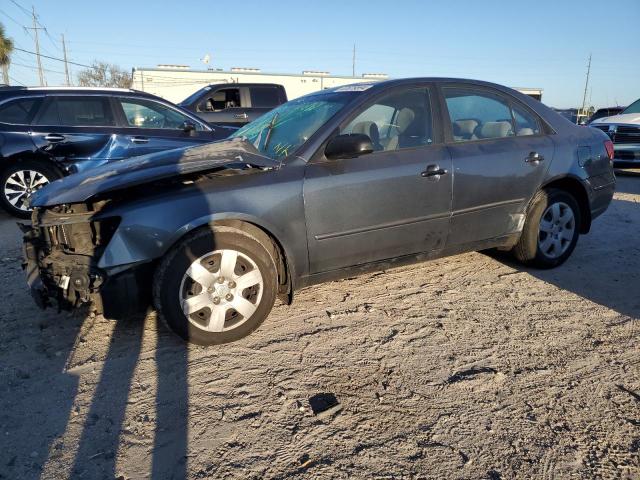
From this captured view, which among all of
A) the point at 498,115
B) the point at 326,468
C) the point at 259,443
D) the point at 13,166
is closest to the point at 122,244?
the point at 259,443

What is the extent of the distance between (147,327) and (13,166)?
182 inches

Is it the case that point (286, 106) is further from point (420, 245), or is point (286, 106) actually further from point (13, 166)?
point (13, 166)

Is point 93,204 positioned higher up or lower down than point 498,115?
lower down

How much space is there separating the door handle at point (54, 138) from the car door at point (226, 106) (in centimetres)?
473

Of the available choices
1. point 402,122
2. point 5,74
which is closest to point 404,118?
point 402,122

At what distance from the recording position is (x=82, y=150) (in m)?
6.32

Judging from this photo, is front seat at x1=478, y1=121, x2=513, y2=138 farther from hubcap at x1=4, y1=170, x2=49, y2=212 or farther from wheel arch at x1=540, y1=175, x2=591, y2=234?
hubcap at x1=4, y1=170, x2=49, y2=212

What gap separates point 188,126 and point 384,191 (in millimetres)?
4374

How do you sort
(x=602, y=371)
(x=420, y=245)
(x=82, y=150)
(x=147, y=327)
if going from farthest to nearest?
(x=82, y=150) → (x=420, y=245) → (x=147, y=327) → (x=602, y=371)

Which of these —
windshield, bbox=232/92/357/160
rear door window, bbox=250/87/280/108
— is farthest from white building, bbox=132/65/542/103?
windshield, bbox=232/92/357/160

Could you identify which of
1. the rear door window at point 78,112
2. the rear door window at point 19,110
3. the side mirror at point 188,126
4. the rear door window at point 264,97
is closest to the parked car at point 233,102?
the rear door window at point 264,97

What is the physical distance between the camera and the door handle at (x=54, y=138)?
6.29 metres

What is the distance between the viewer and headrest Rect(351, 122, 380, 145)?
338cm

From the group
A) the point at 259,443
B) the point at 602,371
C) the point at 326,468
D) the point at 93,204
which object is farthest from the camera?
the point at 93,204
